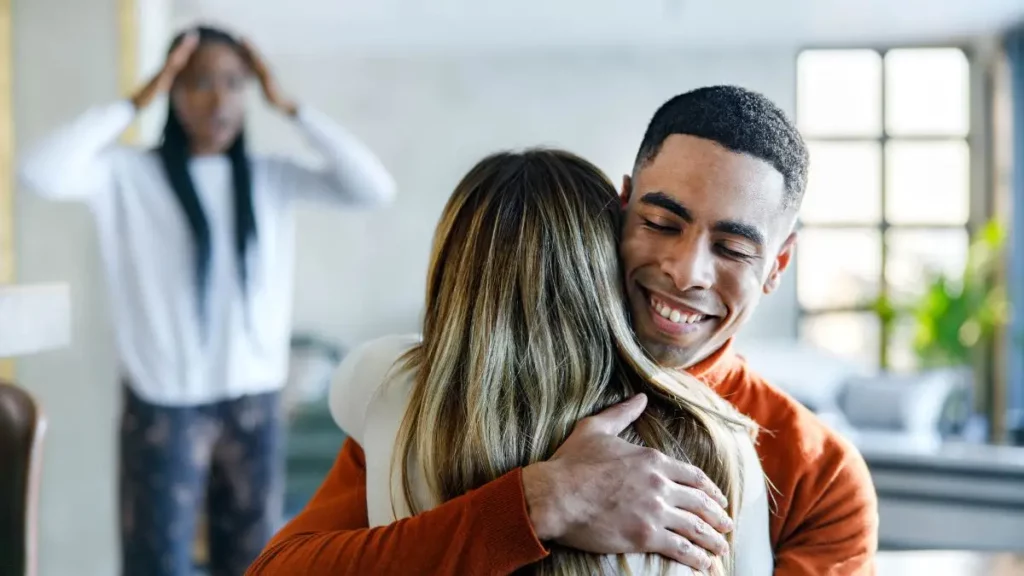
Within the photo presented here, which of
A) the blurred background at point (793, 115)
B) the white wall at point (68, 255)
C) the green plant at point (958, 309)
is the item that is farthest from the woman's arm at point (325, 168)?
the green plant at point (958, 309)

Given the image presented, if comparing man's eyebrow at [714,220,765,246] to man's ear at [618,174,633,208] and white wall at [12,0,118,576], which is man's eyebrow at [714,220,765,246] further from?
white wall at [12,0,118,576]

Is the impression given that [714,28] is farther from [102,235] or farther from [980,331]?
[102,235]

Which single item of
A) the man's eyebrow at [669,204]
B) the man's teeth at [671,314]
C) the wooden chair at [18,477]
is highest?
the man's eyebrow at [669,204]

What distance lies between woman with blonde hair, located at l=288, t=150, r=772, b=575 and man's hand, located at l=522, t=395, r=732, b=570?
0.02 meters

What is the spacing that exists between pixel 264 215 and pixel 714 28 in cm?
456

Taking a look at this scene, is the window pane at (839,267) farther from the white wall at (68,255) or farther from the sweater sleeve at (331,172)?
the white wall at (68,255)

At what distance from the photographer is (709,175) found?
1044 mm

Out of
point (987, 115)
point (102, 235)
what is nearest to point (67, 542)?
point (102, 235)

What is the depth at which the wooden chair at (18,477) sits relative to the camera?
1.51 metres

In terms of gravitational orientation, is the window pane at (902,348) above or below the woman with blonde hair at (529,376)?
below

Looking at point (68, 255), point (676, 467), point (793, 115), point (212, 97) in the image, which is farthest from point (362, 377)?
point (793, 115)

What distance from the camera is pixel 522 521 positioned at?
928 millimetres

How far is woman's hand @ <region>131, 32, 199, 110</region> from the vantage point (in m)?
2.70

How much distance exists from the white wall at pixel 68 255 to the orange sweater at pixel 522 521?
2554 mm
